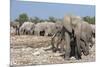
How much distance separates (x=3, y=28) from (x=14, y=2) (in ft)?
0.97

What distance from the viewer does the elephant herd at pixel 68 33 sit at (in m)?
2.22

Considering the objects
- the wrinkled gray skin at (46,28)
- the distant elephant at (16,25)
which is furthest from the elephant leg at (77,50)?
the distant elephant at (16,25)

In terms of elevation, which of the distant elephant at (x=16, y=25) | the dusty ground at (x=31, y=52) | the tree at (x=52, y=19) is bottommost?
the dusty ground at (x=31, y=52)

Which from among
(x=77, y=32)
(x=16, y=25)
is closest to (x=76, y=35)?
(x=77, y=32)

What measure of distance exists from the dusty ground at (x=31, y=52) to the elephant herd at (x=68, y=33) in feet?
0.19

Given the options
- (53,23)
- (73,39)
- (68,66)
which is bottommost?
(68,66)

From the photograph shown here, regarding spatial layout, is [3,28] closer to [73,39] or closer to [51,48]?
[51,48]

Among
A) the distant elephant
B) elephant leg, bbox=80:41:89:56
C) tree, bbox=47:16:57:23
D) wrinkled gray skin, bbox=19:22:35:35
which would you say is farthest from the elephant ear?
the distant elephant

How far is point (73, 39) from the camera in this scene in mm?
2352

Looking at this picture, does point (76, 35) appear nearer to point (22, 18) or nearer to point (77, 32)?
point (77, 32)

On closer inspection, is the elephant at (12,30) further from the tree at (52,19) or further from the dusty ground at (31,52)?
the tree at (52,19)

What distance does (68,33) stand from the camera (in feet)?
7.66

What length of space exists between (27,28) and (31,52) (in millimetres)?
261

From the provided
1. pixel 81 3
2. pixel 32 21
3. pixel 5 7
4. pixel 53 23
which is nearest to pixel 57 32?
pixel 53 23
